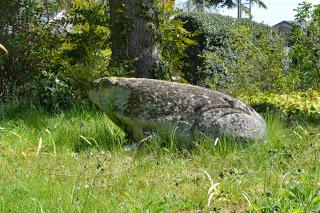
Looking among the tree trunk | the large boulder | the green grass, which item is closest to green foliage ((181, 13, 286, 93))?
the tree trunk

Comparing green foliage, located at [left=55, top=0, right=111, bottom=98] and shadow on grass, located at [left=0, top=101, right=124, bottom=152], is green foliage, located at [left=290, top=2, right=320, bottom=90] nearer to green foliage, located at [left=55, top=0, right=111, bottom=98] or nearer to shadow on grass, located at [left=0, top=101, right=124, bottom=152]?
green foliage, located at [left=55, top=0, right=111, bottom=98]

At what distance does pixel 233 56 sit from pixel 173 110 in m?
7.29

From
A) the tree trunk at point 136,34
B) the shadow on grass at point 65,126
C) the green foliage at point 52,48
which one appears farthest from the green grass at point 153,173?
the tree trunk at point 136,34

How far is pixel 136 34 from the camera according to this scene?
381 inches

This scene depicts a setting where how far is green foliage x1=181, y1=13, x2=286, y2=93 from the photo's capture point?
38.4ft

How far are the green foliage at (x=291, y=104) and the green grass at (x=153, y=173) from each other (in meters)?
1.07

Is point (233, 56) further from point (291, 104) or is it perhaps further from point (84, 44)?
point (84, 44)

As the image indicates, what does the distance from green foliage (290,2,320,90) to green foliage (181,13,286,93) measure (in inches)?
16.5

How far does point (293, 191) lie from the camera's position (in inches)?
148

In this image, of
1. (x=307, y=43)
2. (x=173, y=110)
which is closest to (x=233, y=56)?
(x=307, y=43)

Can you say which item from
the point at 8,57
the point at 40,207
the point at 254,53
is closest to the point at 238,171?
the point at 40,207

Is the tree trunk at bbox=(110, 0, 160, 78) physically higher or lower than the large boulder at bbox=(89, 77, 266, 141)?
higher

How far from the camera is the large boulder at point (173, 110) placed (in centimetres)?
596

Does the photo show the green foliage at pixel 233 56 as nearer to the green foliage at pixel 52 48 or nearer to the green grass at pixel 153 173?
the green foliage at pixel 52 48
